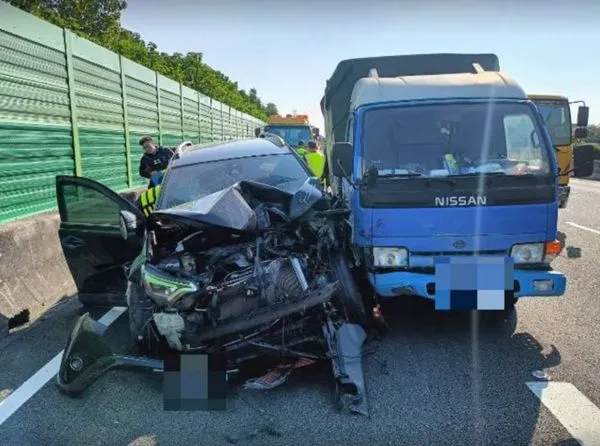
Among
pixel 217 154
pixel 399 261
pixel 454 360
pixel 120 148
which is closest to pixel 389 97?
pixel 399 261

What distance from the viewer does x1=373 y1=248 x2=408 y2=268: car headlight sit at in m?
4.71

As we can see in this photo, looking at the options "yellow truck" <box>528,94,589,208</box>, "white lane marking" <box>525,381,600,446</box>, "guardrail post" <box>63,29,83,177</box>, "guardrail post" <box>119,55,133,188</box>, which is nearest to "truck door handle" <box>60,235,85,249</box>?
"guardrail post" <box>63,29,83,177</box>

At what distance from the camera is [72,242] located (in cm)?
532

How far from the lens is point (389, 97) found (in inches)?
212

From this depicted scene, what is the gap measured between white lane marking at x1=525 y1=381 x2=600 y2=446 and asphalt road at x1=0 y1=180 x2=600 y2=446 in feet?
0.04

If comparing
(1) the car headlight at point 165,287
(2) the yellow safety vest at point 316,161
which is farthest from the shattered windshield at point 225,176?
(2) the yellow safety vest at point 316,161

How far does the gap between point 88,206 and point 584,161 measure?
4.89 meters

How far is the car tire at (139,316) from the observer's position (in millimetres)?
4223

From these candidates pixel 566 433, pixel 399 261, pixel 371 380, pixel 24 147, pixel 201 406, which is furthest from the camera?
pixel 24 147

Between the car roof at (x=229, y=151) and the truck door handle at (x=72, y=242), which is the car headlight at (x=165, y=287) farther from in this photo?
the car roof at (x=229, y=151)

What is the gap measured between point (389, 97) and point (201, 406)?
11.1 feet

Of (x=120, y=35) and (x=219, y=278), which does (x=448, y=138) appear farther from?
(x=120, y=35)

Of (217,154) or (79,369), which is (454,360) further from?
(217,154)

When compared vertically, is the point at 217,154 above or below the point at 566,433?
above
